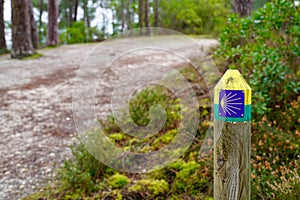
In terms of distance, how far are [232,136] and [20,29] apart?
30.2 feet

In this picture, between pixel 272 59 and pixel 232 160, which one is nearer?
pixel 232 160

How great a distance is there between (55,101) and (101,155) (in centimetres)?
266

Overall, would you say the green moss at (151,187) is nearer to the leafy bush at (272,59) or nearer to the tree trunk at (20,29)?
the leafy bush at (272,59)

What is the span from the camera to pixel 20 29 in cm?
928

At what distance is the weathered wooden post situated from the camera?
1416 millimetres

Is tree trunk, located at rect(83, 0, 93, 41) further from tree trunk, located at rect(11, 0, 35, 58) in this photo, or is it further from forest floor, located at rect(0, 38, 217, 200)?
forest floor, located at rect(0, 38, 217, 200)

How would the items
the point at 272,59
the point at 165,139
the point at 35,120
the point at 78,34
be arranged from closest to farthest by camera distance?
the point at 272,59 < the point at 165,139 < the point at 35,120 < the point at 78,34

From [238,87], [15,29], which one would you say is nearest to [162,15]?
[15,29]

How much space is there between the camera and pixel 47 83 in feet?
22.1

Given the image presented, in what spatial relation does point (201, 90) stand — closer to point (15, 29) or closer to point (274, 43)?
point (274, 43)

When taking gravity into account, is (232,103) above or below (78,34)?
below

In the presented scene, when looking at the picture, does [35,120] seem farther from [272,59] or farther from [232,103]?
[232,103]

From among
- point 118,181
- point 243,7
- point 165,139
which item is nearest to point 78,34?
point 243,7

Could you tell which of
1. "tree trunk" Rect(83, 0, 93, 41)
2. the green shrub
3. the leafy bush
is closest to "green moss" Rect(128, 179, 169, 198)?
the green shrub
